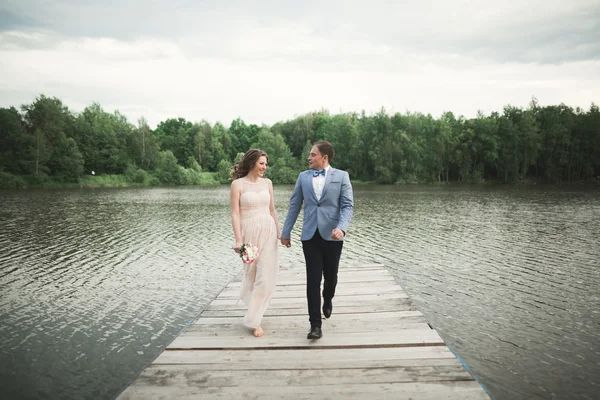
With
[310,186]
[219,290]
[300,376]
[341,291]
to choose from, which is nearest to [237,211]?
[310,186]

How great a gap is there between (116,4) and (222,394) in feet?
235

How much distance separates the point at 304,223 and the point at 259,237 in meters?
0.64

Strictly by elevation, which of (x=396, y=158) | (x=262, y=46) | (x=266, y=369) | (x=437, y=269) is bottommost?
(x=437, y=269)

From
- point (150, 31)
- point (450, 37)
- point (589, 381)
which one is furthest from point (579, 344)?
point (150, 31)

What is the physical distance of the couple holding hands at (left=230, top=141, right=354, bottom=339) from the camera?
4121mm

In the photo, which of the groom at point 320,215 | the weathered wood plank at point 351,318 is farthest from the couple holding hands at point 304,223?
the weathered wood plank at point 351,318

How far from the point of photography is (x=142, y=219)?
24.2 m

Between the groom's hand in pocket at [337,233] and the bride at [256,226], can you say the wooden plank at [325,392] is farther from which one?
the groom's hand in pocket at [337,233]

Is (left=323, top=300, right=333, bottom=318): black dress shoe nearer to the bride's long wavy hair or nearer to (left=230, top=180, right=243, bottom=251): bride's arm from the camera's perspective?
(left=230, top=180, right=243, bottom=251): bride's arm

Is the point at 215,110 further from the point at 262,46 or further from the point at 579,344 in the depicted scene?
the point at 579,344

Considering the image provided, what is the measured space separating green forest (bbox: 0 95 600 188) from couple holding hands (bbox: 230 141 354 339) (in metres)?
69.2

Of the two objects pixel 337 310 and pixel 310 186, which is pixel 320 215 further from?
pixel 337 310

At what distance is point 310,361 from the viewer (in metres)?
3.64

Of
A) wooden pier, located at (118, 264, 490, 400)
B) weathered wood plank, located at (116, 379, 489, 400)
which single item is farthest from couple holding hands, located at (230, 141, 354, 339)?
weathered wood plank, located at (116, 379, 489, 400)
